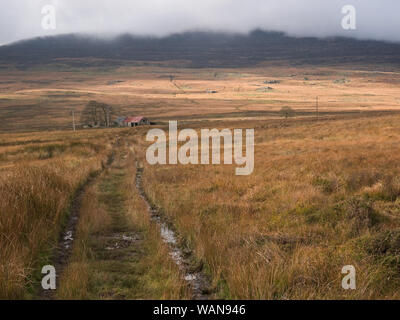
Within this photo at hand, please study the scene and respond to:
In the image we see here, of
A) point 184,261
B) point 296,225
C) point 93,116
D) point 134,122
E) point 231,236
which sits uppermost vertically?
point 231,236

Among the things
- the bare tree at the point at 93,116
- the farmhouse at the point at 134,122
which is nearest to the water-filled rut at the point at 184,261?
the farmhouse at the point at 134,122

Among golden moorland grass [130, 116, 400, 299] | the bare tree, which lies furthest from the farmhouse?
golden moorland grass [130, 116, 400, 299]

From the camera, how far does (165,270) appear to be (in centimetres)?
605

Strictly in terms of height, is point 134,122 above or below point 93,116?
below

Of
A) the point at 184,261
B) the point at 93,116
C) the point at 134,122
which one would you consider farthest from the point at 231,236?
the point at 93,116

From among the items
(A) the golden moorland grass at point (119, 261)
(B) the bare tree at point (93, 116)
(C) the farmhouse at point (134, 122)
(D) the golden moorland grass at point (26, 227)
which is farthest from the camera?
(B) the bare tree at point (93, 116)

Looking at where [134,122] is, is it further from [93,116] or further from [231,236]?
[231,236]

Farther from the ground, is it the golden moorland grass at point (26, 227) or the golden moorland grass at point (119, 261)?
the golden moorland grass at point (26, 227)

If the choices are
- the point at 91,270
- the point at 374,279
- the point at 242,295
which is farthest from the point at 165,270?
the point at 374,279

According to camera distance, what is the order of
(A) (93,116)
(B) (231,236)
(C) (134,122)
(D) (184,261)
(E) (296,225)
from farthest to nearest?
(A) (93,116)
(C) (134,122)
(E) (296,225)
(B) (231,236)
(D) (184,261)

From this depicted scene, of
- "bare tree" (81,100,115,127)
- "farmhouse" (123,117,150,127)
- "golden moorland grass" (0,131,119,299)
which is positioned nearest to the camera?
"golden moorland grass" (0,131,119,299)

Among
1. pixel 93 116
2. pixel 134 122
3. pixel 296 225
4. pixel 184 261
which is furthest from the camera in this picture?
pixel 93 116

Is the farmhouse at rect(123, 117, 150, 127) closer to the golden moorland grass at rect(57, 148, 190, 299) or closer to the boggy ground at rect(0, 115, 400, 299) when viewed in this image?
the boggy ground at rect(0, 115, 400, 299)

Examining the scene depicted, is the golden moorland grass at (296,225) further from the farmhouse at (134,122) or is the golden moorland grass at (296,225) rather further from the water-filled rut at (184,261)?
the farmhouse at (134,122)
